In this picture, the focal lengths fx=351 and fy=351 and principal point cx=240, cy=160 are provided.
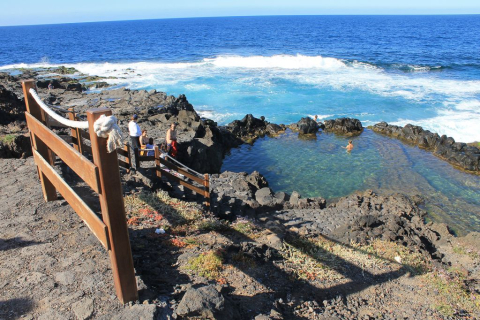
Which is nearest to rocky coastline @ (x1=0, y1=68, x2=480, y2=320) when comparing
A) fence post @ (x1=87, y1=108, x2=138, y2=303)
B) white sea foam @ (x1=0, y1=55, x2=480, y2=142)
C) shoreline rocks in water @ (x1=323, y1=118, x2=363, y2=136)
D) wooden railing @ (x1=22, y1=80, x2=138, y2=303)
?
fence post @ (x1=87, y1=108, x2=138, y2=303)

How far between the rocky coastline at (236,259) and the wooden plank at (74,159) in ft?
5.98

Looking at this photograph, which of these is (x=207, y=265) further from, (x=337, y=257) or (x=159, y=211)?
(x=337, y=257)

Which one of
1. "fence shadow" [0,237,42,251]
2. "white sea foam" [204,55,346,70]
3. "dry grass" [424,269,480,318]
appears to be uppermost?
"white sea foam" [204,55,346,70]

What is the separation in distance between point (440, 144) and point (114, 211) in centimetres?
2192

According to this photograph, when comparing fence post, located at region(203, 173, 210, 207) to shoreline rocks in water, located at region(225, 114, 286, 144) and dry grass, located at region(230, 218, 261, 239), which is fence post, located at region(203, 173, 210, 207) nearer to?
dry grass, located at region(230, 218, 261, 239)

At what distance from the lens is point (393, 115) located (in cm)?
2831

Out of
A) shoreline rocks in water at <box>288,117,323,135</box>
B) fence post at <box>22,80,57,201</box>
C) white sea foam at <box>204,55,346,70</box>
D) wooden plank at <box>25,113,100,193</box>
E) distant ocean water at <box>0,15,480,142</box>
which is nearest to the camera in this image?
wooden plank at <box>25,113,100,193</box>

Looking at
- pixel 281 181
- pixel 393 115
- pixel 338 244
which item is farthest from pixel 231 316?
pixel 393 115

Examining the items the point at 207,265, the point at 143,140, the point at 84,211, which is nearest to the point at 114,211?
the point at 84,211

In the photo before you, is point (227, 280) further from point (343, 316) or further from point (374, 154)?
point (374, 154)

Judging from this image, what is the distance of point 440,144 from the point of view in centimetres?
2122

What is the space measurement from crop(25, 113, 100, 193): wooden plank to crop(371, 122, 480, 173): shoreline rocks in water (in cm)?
1986

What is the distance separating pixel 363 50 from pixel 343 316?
65562mm

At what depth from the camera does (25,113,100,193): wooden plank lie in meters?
3.93
